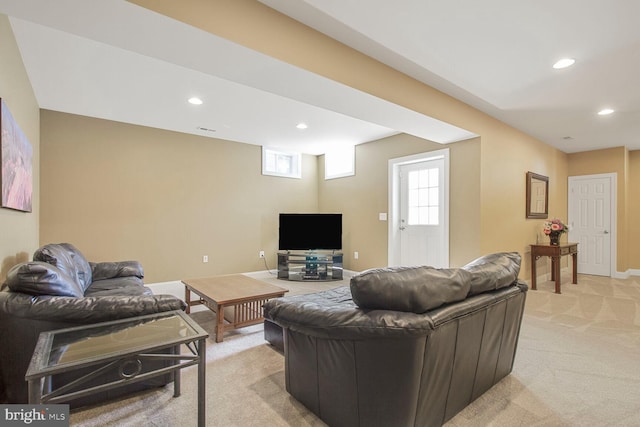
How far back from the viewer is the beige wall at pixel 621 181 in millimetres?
5801

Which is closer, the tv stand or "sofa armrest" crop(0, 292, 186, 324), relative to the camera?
"sofa armrest" crop(0, 292, 186, 324)

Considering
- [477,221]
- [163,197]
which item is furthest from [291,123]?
[477,221]

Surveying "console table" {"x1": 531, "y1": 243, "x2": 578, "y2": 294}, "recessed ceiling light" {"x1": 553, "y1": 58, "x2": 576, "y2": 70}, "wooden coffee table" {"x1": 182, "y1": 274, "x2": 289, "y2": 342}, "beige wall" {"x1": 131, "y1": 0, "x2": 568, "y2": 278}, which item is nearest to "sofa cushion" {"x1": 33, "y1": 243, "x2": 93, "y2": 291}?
"wooden coffee table" {"x1": 182, "y1": 274, "x2": 289, "y2": 342}


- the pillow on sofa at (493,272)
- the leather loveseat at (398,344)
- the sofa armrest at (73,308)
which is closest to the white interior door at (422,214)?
the pillow on sofa at (493,272)

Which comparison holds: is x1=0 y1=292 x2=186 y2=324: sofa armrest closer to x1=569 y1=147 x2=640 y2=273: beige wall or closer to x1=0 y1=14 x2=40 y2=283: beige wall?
x1=0 y1=14 x2=40 y2=283: beige wall

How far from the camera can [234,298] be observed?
286 cm

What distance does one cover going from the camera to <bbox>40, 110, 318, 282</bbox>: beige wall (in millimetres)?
4227

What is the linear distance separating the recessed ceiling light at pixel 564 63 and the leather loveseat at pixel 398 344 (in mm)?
2206

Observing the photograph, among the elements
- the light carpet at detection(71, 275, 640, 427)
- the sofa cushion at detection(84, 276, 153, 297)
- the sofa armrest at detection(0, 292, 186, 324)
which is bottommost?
the light carpet at detection(71, 275, 640, 427)

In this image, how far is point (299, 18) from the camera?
221cm

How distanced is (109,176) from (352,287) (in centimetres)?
452

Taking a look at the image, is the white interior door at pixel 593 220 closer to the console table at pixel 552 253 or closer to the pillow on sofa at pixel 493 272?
the console table at pixel 552 253

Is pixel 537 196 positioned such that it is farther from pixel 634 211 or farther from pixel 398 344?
pixel 398 344

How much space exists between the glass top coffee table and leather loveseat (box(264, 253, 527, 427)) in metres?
0.51
